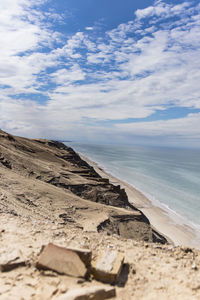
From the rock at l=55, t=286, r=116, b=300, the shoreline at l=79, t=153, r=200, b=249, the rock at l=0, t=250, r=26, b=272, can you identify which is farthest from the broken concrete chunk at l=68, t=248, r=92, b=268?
the shoreline at l=79, t=153, r=200, b=249

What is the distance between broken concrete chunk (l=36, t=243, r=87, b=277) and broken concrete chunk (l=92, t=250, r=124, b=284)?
28 centimetres

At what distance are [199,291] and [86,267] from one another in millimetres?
2286

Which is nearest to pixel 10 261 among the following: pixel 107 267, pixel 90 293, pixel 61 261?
pixel 61 261

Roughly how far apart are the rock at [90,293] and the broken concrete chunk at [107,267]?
1.01 feet

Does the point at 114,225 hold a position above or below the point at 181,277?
below

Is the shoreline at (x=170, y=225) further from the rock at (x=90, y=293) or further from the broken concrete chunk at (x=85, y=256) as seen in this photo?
the rock at (x=90, y=293)

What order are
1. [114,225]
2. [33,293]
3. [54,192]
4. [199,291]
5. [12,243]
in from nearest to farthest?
[33,293] → [199,291] → [12,243] → [114,225] → [54,192]

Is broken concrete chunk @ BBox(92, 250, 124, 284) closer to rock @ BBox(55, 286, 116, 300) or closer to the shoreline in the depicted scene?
rock @ BBox(55, 286, 116, 300)

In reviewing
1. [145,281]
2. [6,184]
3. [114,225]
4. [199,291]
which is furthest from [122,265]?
[6,184]

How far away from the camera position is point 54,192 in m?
13.1

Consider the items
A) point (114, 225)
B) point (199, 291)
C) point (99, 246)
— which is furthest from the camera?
point (114, 225)

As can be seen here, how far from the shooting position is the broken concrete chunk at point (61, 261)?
4.04 meters

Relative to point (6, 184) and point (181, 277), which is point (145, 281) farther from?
point (6, 184)

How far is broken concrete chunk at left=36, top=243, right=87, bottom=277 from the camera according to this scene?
4035 millimetres
